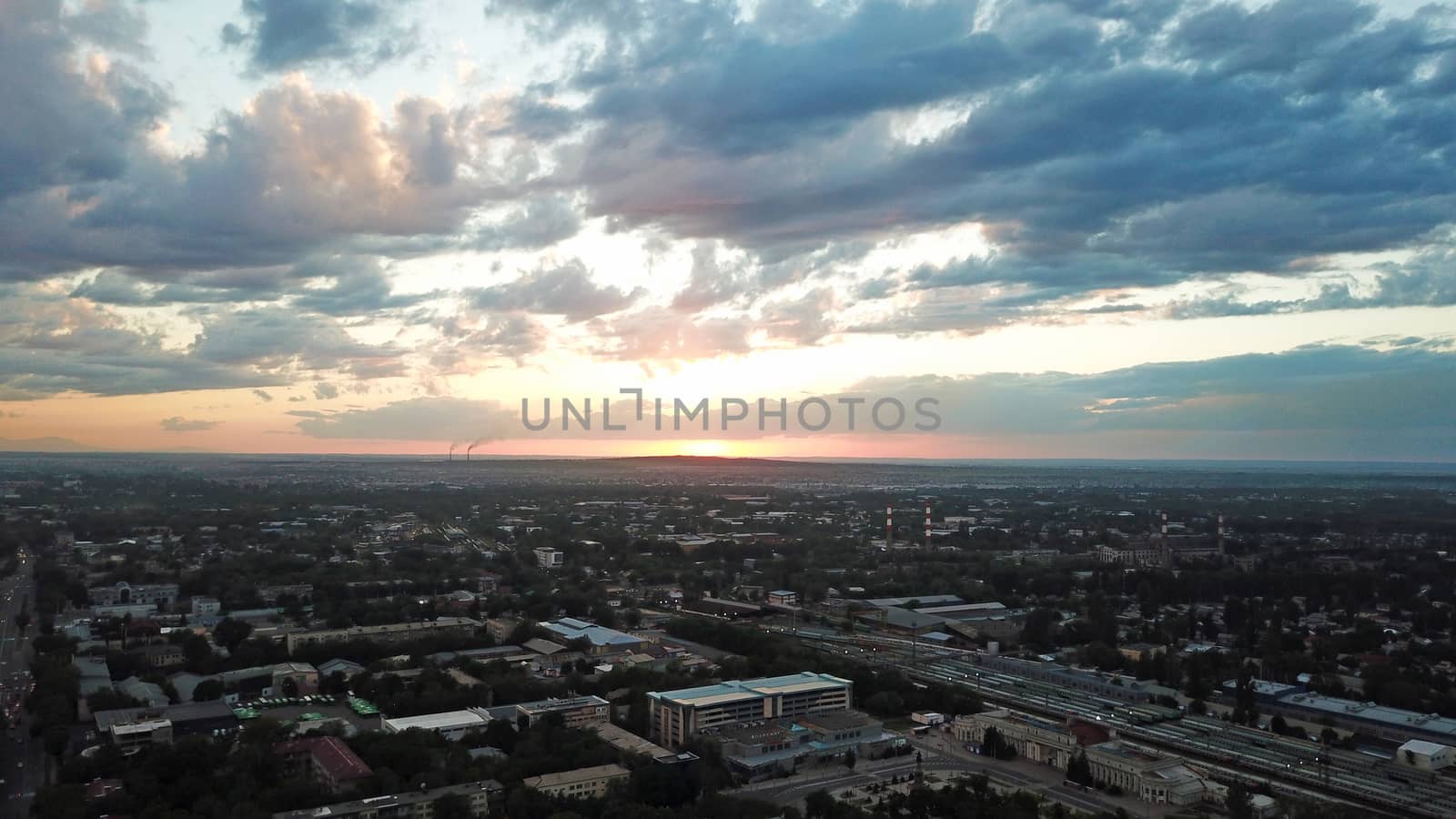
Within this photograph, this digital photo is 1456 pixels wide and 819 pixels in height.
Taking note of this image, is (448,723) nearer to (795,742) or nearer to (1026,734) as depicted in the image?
(795,742)

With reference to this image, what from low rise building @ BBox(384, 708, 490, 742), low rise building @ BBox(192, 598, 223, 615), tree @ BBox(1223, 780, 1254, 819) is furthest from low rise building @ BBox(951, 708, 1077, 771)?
low rise building @ BBox(192, 598, 223, 615)

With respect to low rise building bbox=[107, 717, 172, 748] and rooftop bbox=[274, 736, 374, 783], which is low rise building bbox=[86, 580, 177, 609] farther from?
rooftop bbox=[274, 736, 374, 783]

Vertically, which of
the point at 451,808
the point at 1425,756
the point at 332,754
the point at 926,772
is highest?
the point at 332,754

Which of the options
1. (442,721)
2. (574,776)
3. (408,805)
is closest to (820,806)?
(574,776)

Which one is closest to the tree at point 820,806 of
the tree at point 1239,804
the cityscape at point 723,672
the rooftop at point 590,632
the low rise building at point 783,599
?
the cityscape at point 723,672

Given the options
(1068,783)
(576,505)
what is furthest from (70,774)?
(576,505)

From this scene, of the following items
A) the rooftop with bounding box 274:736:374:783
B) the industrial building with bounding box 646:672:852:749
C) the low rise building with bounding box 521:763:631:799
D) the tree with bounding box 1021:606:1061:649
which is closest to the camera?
the low rise building with bounding box 521:763:631:799
